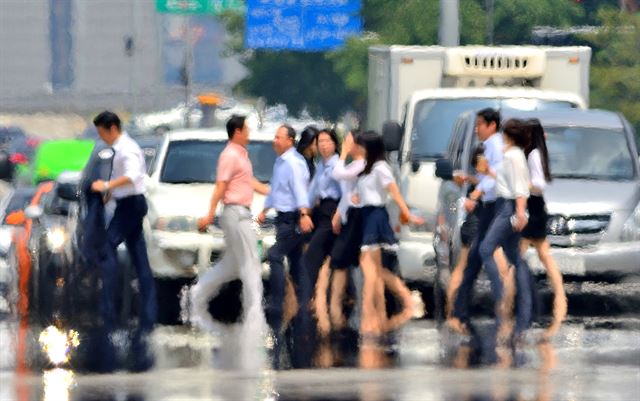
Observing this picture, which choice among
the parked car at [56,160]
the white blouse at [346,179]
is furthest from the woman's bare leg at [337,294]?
the parked car at [56,160]

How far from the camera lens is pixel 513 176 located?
688 inches

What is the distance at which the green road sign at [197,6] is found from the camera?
52000 mm

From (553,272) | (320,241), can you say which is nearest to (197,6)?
(320,241)

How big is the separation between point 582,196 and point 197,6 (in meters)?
34.0

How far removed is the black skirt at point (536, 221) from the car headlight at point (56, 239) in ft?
13.1

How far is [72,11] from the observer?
13600 centimetres

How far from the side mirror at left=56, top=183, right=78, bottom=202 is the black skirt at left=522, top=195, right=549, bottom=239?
363 cm

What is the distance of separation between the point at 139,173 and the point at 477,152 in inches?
107

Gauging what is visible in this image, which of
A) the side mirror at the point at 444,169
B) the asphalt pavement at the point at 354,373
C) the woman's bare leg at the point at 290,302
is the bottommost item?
the woman's bare leg at the point at 290,302

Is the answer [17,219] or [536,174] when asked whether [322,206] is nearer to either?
[536,174]

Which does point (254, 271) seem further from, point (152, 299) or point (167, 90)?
point (167, 90)

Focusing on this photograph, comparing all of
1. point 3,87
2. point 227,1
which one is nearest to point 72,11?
point 3,87

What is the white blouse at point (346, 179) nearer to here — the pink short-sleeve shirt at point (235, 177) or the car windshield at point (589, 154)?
the pink short-sleeve shirt at point (235, 177)

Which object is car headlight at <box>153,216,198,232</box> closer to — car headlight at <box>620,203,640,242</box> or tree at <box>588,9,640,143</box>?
car headlight at <box>620,203,640,242</box>
